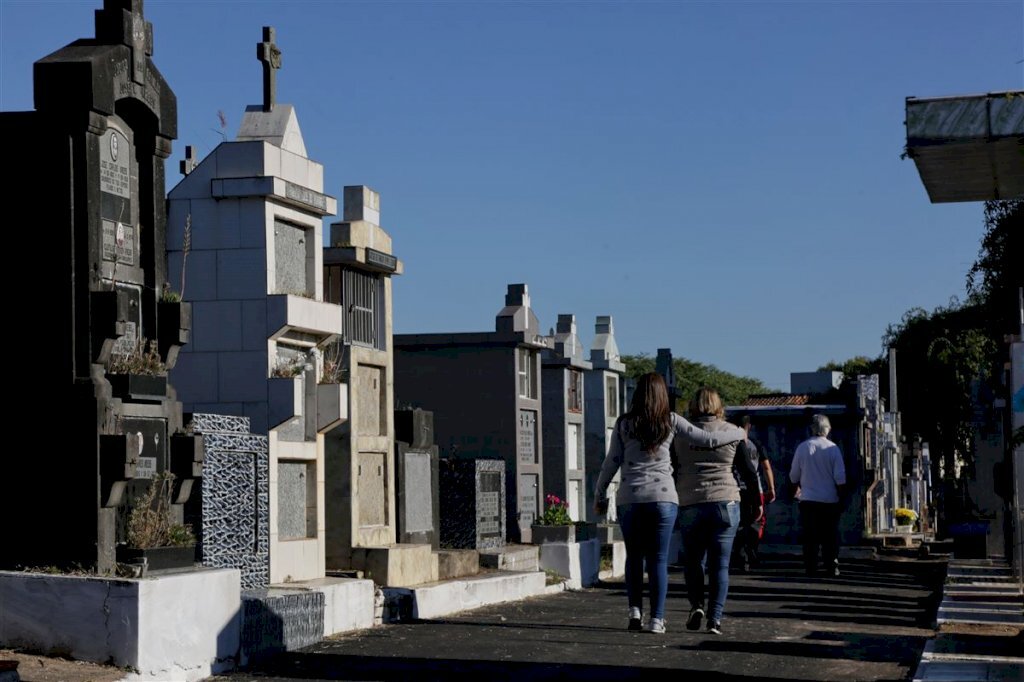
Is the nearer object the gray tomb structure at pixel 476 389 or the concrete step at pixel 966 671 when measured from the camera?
the concrete step at pixel 966 671

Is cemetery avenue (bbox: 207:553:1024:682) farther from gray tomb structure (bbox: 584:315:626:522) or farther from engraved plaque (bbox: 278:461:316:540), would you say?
gray tomb structure (bbox: 584:315:626:522)

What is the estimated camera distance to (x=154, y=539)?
9891 millimetres

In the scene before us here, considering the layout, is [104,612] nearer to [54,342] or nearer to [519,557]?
[54,342]

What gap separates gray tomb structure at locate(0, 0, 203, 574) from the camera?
31.6 ft

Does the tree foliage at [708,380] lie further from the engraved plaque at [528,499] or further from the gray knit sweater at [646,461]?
the gray knit sweater at [646,461]

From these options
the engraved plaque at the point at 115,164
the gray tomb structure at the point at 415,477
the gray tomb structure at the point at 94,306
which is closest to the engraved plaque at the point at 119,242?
the gray tomb structure at the point at 94,306

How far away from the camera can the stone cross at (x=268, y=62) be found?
14633mm

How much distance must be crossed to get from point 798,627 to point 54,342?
5758 mm

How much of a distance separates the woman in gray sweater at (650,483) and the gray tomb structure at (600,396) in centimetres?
2025

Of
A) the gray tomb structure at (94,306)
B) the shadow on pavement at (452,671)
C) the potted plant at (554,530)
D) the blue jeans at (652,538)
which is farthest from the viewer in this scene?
the potted plant at (554,530)

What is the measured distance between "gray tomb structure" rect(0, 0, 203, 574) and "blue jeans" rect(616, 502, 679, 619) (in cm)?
290

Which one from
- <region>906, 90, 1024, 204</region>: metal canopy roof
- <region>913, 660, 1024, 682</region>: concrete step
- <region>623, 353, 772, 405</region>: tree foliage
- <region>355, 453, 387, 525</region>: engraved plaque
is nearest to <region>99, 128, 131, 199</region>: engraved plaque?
<region>906, 90, 1024, 204</region>: metal canopy roof

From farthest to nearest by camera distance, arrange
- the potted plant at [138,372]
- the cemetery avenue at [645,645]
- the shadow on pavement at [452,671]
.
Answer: the potted plant at [138,372] < the cemetery avenue at [645,645] < the shadow on pavement at [452,671]

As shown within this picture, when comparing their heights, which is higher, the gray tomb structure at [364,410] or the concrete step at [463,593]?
the gray tomb structure at [364,410]
